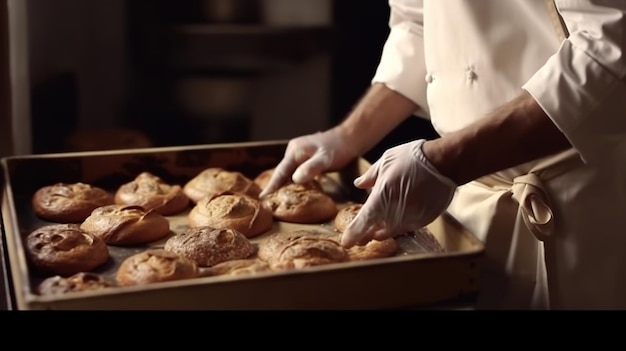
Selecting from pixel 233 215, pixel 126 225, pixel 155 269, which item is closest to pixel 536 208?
pixel 233 215

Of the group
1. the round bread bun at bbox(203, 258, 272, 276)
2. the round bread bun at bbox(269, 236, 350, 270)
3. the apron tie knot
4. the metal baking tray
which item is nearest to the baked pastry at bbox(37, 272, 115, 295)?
the metal baking tray

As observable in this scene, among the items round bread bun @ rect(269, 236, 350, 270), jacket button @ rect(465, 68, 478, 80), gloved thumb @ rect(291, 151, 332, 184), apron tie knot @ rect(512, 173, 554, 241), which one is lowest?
round bread bun @ rect(269, 236, 350, 270)

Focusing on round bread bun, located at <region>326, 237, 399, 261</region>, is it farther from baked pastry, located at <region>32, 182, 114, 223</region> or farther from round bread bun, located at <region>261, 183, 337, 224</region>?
baked pastry, located at <region>32, 182, 114, 223</region>

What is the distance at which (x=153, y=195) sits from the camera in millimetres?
1915

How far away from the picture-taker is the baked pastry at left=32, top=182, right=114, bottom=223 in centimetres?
184

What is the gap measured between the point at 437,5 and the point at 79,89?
1161mm

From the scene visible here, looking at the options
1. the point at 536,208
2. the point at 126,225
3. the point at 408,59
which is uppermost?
the point at 408,59

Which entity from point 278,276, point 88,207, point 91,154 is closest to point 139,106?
point 91,154

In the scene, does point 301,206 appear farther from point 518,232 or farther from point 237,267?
point 518,232

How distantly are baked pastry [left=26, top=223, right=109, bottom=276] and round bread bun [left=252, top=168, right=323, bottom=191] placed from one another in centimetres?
57

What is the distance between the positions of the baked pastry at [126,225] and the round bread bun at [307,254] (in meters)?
0.33

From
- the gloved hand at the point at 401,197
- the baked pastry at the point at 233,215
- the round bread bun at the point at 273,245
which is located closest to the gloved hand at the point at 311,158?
the baked pastry at the point at 233,215

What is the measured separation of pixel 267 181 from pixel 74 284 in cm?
81

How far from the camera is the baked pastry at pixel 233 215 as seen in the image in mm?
1783
